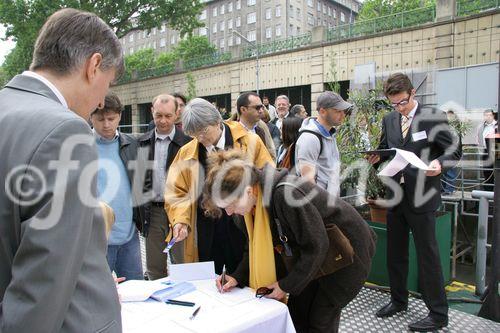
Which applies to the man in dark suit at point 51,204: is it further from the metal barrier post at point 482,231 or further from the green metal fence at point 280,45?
the green metal fence at point 280,45

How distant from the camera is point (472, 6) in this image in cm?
1506

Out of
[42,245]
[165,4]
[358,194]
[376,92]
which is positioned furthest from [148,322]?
[165,4]

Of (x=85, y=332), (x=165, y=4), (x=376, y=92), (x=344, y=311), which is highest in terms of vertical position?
(x=165, y=4)

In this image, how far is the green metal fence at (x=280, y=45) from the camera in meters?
20.5

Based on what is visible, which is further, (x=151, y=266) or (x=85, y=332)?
(x=151, y=266)

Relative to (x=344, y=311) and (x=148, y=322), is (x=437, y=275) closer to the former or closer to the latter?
(x=344, y=311)

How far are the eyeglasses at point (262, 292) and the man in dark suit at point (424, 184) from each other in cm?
168

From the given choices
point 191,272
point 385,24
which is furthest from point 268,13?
point 191,272

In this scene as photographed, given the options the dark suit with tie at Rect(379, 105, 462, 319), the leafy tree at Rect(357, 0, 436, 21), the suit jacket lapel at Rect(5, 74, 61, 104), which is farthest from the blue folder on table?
the leafy tree at Rect(357, 0, 436, 21)

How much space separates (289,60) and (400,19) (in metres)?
6.16

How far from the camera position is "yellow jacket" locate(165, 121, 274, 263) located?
9.37 ft

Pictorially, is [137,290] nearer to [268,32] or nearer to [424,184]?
[424,184]

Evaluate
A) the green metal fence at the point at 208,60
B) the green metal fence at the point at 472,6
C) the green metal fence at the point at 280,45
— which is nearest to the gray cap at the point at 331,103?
the green metal fence at the point at 472,6

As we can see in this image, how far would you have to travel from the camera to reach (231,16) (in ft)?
216
